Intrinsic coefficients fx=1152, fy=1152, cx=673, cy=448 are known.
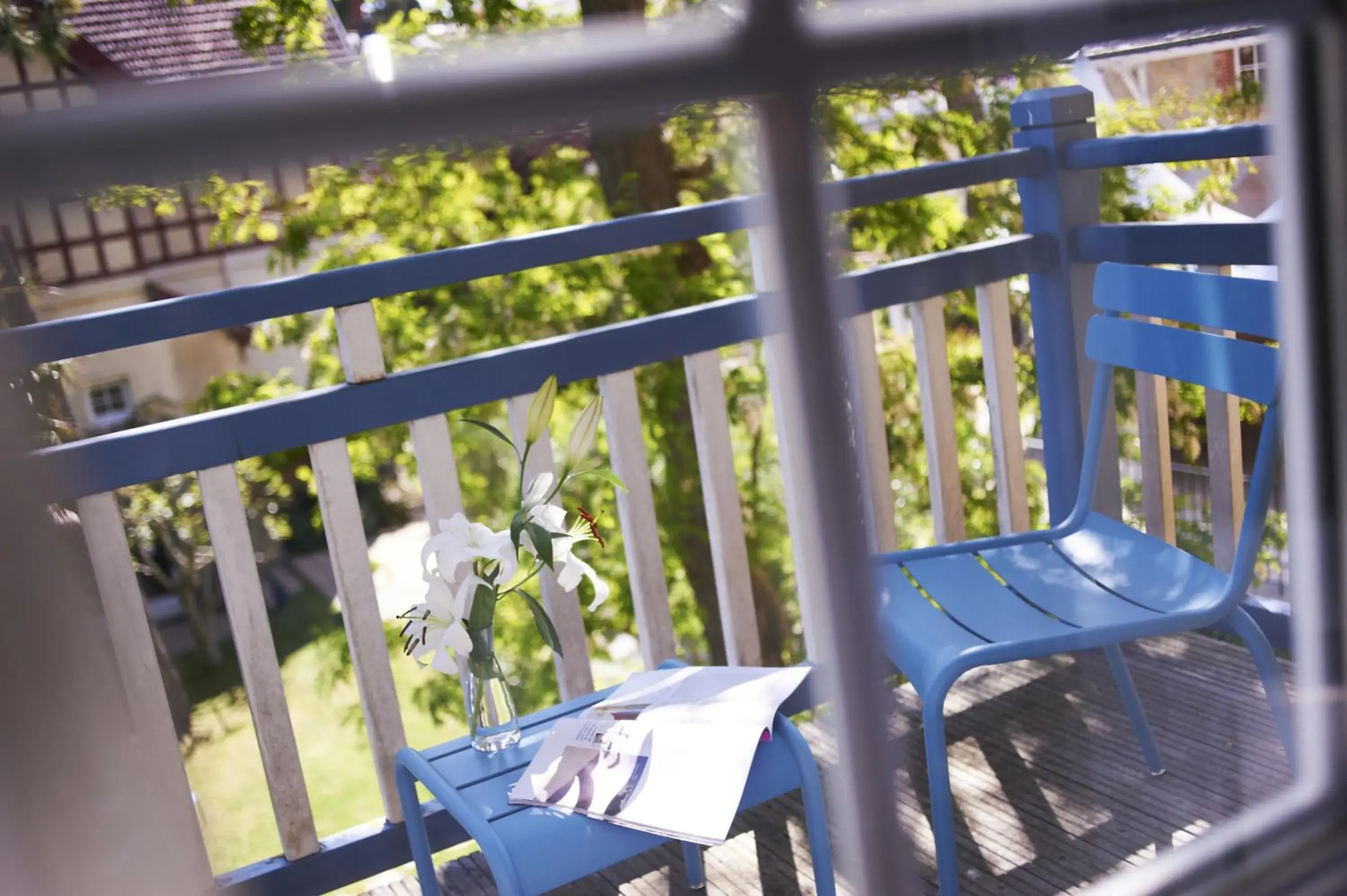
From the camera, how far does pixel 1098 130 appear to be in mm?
2301

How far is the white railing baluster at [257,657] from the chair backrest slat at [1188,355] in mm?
1419

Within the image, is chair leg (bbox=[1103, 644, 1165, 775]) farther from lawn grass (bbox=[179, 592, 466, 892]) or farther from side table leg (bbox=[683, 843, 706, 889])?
lawn grass (bbox=[179, 592, 466, 892])

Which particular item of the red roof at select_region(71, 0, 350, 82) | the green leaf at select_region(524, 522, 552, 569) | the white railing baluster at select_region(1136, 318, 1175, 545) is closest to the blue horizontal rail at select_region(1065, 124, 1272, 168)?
the white railing baluster at select_region(1136, 318, 1175, 545)

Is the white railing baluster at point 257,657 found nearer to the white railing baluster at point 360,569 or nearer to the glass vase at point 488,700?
the white railing baluster at point 360,569

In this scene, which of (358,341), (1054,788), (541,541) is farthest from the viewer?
(1054,788)

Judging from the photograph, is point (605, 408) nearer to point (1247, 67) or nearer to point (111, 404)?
point (1247, 67)

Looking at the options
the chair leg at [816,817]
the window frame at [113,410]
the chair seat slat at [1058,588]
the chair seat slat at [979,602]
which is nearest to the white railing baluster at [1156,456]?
the chair seat slat at [1058,588]

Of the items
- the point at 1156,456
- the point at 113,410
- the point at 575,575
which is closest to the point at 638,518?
the point at 575,575

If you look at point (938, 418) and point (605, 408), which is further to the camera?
point (938, 418)

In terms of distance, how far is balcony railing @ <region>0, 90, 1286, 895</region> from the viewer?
5.27ft

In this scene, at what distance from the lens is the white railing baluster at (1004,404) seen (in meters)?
2.36

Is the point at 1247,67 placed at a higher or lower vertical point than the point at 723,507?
higher

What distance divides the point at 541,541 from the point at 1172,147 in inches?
52.3

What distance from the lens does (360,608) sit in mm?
1804
